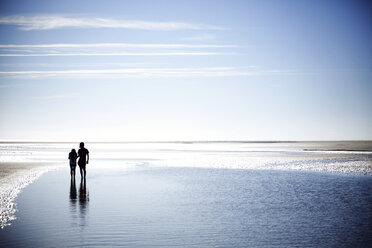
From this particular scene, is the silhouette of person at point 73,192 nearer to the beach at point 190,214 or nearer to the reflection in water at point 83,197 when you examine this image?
the beach at point 190,214

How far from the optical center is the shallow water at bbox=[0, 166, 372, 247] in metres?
9.75

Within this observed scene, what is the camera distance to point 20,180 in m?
22.2

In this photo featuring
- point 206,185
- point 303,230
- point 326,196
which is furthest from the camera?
point 206,185

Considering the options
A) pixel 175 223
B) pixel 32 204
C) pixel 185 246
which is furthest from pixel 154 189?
pixel 185 246

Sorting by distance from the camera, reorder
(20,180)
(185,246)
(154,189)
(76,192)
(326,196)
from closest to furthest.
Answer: (185,246)
(326,196)
(76,192)
(154,189)
(20,180)

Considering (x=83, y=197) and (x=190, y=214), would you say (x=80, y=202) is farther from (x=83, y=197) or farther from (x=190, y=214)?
(x=190, y=214)

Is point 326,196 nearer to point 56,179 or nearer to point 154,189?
point 154,189

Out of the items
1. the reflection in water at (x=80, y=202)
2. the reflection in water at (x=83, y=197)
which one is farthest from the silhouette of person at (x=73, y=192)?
the reflection in water at (x=83, y=197)

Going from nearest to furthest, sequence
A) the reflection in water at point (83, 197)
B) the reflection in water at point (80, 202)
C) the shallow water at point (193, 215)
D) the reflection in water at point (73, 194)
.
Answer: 1. the shallow water at point (193, 215)
2. the reflection in water at point (80, 202)
3. the reflection in water at point (83, 197)
4. the reflection in water at point (73, 194)

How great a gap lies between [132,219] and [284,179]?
43.4 ft

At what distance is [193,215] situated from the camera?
41.5 ft

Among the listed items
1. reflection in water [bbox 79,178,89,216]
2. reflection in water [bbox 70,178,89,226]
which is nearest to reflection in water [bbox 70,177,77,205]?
reflection in water [bbox 70,178,89,226]

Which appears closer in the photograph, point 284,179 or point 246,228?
point 246,228

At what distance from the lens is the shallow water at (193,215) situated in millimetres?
9750
